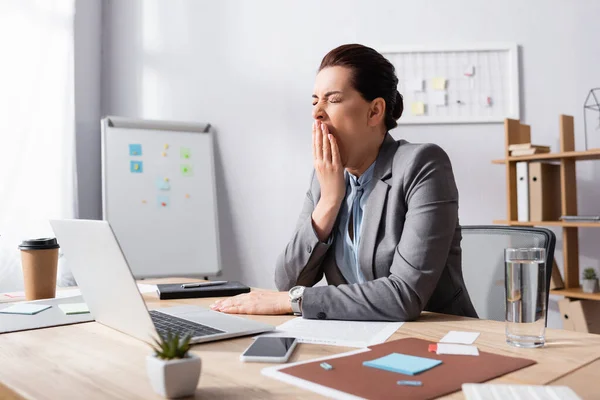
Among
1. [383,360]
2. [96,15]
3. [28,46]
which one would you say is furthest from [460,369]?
[96,15]

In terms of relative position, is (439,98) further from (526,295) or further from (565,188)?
(526,295)

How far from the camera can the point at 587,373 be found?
761mm

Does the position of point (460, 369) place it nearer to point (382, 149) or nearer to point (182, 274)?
point (382, 149)

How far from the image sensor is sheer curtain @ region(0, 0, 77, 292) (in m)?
2.67

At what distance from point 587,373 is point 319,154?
917mm

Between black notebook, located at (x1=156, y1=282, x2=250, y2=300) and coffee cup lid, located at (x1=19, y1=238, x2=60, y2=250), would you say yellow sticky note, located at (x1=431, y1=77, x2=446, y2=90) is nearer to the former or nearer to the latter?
black notebook, located at (x1=156, y1=282, x2=250, y2=300)

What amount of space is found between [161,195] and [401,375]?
2413 millimetres

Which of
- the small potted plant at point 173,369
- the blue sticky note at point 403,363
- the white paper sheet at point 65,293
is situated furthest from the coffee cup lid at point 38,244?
the blue sticky note at point 403,363

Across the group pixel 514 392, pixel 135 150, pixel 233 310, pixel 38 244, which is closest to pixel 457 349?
pixel 514 392

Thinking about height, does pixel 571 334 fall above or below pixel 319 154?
below

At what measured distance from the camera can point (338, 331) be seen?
102 centimetres

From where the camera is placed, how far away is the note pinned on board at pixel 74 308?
121 cm

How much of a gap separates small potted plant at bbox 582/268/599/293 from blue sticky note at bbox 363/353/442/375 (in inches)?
83.4

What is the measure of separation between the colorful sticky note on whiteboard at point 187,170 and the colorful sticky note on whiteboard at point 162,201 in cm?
16
